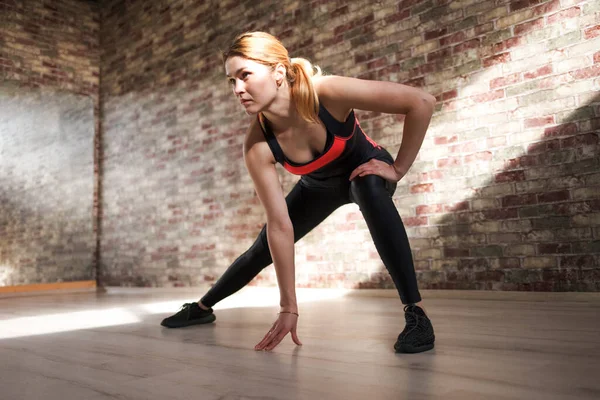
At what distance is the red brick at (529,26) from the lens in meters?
3.21

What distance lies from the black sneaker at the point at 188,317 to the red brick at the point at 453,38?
97.3 inches

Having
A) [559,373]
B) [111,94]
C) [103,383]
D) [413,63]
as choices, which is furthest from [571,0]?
[111,94]

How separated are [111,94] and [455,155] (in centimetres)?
473

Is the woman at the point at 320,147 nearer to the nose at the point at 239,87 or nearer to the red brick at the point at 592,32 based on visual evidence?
the nose at the point at 239,87

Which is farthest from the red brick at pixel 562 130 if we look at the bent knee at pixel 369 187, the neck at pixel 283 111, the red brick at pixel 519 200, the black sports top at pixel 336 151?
the neck at pixel 283 111

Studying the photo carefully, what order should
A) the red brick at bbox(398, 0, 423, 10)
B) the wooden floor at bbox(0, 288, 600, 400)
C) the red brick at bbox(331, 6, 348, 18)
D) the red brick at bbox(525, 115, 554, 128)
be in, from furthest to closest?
the red brick at bbox(331, 6, 348, 18)
the red brick at bbox(398, 0, 423, 10)
the red brick at bbox(525, 115, 554, 128)
the wooden floor at bbox(0, 288, 600, 400)

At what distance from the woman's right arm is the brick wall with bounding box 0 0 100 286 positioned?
16.2 ft

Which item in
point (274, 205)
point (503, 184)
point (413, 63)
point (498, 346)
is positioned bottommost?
point (498, 346)

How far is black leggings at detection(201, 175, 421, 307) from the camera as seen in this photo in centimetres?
166

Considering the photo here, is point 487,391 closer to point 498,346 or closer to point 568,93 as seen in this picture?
point 498,346

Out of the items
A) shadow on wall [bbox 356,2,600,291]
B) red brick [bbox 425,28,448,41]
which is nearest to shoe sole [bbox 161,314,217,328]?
shadow on wall [bbox 356,2,600,291]

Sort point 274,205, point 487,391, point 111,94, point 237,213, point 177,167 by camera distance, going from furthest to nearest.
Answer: point 111,94 → point 177,167 → point 237,213 → point 274,205 → point 487,391

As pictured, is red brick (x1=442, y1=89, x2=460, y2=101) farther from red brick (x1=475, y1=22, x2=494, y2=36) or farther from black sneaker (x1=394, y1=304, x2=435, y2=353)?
black sneaker (x1=394, y1=304, x2=435, y2=353)

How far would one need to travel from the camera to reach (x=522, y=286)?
319 centimetres
